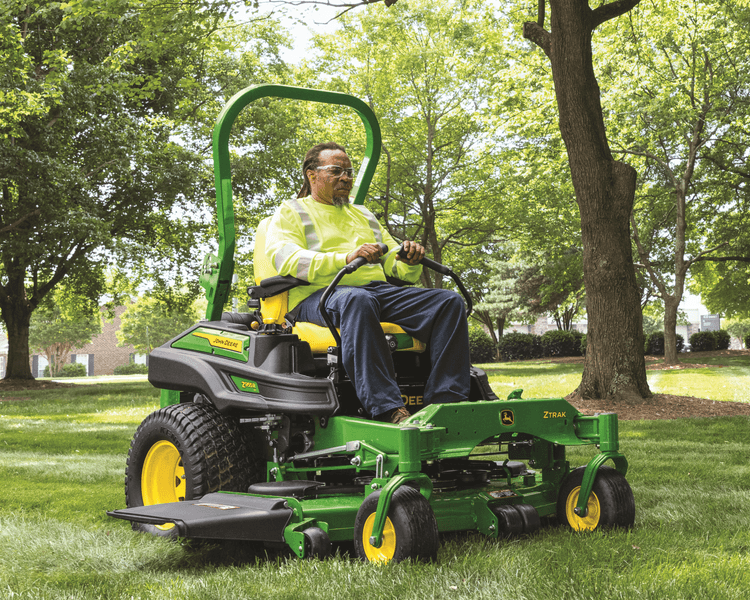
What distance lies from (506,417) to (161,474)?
1.76 metres

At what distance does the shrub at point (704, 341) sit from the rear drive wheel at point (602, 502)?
3138cm

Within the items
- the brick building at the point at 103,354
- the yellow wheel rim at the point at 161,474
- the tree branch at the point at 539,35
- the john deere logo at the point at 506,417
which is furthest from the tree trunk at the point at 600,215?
the brick building at the point at 103,354

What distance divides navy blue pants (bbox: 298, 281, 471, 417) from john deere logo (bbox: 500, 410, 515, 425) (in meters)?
0.34

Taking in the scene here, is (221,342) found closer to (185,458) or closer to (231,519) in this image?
(185,458)

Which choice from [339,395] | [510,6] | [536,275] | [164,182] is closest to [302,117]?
[164,182]

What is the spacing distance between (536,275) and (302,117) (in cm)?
1606

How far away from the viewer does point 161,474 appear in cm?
369

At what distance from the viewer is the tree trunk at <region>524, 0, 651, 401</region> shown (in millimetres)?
9484

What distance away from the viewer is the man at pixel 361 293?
3.15 meters

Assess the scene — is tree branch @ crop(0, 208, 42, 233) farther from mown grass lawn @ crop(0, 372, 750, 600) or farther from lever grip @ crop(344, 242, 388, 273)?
lever grip @ crop(344, 242, 388, 273)

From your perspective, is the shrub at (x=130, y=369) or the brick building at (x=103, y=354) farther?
the brick building at (x=103, y=354)

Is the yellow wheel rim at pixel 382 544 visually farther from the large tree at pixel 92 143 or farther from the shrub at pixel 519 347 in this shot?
the shrub at pixel 519 347

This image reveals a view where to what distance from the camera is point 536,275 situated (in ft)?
110

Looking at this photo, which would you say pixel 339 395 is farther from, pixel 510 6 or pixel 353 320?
pixel 510 6
